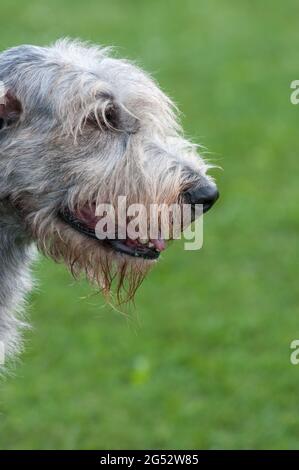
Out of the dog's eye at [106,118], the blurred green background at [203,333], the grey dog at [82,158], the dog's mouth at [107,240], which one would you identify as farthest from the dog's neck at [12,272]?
the blurred green background at [203,333]

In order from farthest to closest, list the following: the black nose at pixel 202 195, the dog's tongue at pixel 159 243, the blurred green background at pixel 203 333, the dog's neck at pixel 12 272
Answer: the blurred green background at pixel 203 333 → the dog's neck at pixel 12 272 → the dog's tongue at pixel 159 243 → the black nose at pixel 202 195

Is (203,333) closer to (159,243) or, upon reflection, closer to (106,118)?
(159,243)

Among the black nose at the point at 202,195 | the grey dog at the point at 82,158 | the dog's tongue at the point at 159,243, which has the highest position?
the grey dog at the point at 82,158

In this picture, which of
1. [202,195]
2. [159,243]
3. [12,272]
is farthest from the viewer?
[12,272]

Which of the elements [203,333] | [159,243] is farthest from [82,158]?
[203,333]

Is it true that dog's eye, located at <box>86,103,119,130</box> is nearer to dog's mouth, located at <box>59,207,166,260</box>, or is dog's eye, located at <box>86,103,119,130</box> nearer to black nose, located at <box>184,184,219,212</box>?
dog's mouth, located at <box>59,207,166,260</box>

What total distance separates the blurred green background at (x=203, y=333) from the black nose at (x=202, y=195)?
273cm

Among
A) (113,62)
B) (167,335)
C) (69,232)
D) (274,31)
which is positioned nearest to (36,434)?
(167,335)

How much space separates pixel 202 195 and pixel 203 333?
3.89 metres

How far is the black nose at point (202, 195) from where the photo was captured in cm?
557

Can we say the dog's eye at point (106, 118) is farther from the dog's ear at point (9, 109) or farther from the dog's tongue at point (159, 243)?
the dog's tongue at point (159, 243)

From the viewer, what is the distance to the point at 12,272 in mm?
6074

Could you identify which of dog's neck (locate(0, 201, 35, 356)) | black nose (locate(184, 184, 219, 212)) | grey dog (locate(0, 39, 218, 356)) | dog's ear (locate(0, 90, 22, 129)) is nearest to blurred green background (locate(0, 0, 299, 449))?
dog's neck (locate(0, 201, 35, 356))
